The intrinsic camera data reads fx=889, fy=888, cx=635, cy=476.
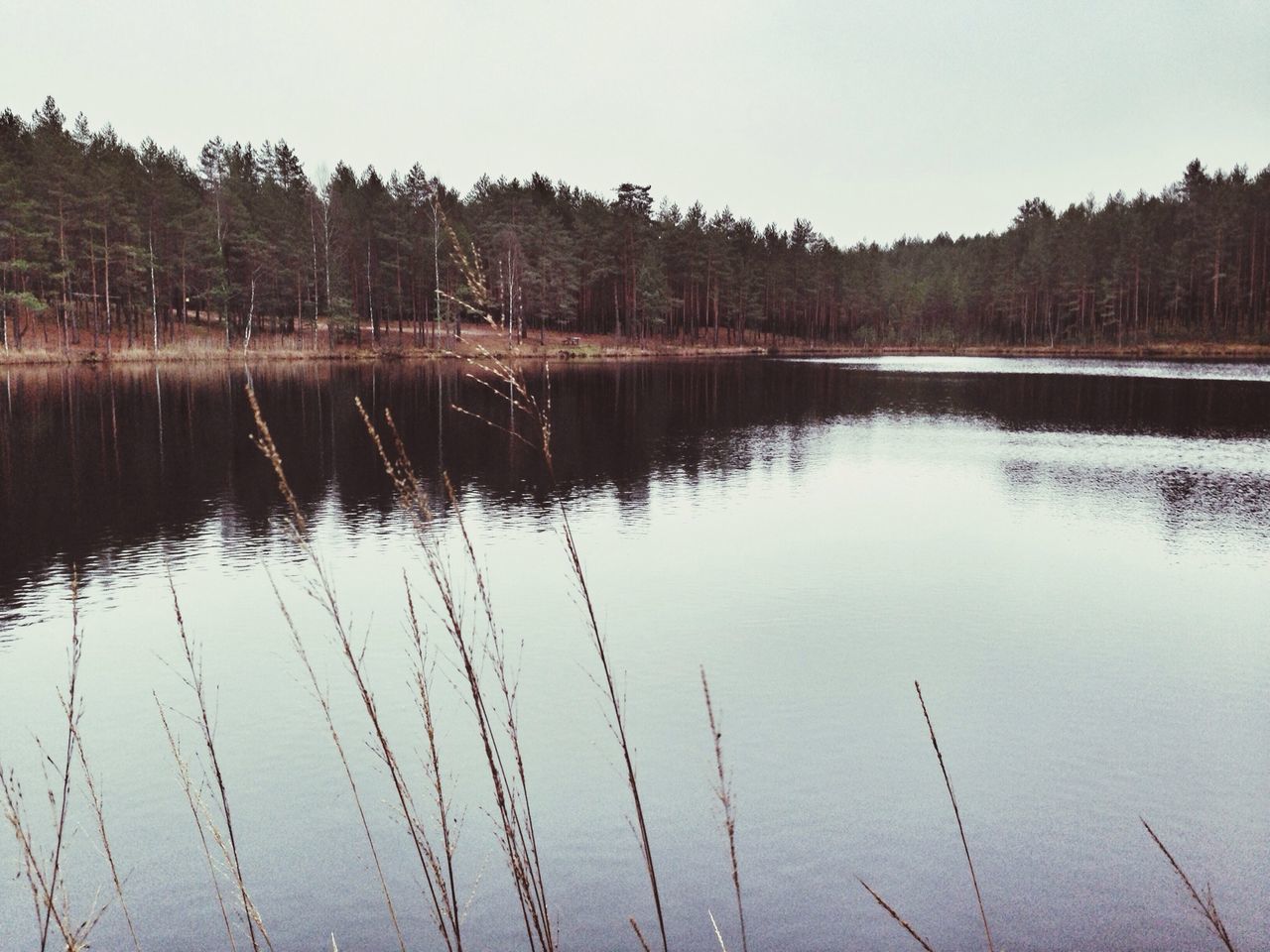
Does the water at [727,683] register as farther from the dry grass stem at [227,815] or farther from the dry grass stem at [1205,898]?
the dry grass stem at [1205,898]

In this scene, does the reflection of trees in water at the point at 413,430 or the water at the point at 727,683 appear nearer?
the water at the point at 727,683

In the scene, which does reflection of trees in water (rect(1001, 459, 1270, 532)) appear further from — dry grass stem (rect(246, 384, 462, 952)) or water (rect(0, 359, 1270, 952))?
dry grass stem (rect(246, 384, 462, 952))

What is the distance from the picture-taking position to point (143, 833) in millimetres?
6562

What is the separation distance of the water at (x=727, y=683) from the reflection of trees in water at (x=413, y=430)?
25 centimetres

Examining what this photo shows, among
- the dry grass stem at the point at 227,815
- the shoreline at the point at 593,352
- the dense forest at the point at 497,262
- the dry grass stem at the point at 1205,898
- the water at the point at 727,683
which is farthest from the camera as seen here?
the dense forest at the point at 497,262

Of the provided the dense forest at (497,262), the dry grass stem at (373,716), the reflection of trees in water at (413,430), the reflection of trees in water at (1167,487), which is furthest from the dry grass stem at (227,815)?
the dense forest at (497,262)

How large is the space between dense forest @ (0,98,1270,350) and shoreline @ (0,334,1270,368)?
186 centimetres


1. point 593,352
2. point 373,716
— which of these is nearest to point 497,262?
point 593,352

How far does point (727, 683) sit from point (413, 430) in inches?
860

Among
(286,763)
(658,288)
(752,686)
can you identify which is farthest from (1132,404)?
(658,288)

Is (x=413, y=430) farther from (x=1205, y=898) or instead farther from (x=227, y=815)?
(x=227, y=815)

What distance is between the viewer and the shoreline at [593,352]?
5850cm

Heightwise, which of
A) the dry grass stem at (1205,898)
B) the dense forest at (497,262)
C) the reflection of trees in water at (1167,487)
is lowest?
the reflection of trees in water at (1167,487)

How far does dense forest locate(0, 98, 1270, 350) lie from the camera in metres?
62.1
